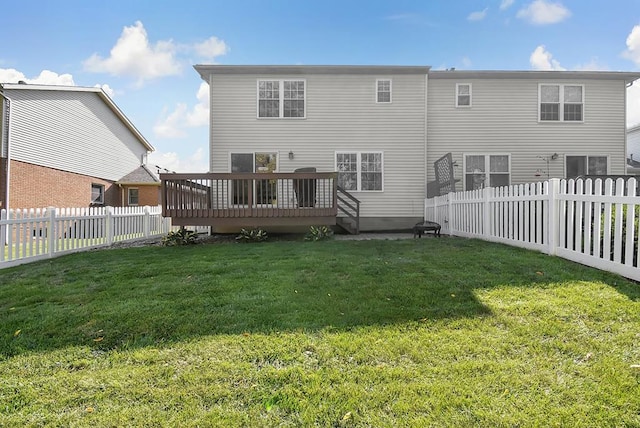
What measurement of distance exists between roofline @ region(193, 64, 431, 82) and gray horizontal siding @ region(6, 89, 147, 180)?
8.75 meters

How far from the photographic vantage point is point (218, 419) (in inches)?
69.3

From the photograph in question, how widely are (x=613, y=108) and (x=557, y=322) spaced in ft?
43.2

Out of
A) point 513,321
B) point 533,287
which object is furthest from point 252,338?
point 533,287

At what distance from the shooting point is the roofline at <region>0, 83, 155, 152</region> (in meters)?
14.0

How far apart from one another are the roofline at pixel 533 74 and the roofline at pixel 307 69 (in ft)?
3.39

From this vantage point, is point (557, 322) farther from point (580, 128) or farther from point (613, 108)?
point (613, 108)

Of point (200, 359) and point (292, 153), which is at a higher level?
point (292, 153)

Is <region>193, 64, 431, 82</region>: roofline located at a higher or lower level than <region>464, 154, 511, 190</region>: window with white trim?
higher

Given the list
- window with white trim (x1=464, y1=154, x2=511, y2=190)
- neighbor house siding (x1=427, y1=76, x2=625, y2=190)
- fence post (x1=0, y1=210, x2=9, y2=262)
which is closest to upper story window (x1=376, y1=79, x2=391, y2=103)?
neighbor house siding (x1=427, y1=76, x2=625, y2=190)

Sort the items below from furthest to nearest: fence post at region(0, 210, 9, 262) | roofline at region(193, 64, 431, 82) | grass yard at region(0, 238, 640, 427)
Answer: roofline at region(193, 64, 431, 82) < fence post at region(0, 210, 9, 262) < grass yard at region(0, 238, 640, 427)

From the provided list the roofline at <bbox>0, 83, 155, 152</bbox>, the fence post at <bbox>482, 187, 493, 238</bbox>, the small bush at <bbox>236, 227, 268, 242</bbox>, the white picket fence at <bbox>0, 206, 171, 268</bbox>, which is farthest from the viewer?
the roofline at <bbox>0, 83, 155, 152</bbox>

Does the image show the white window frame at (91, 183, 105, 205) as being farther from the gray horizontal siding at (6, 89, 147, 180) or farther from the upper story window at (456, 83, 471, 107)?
the upper story window at (456, 83, 471, 107)

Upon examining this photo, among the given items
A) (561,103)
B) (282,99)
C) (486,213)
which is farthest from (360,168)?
(561,103)

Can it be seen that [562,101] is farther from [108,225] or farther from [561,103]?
[108,225]
